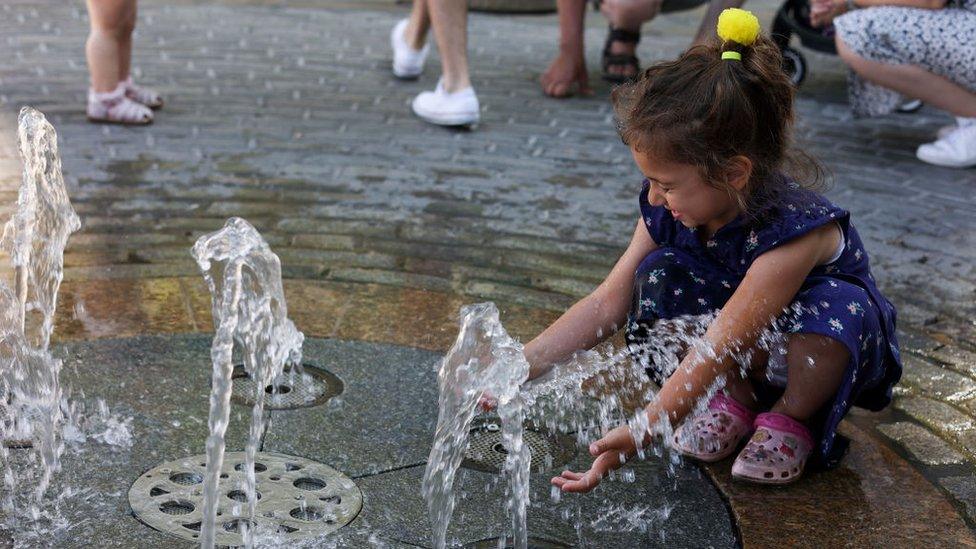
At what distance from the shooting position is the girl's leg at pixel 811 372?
7.73ft

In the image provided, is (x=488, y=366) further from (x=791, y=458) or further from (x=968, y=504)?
(x=968, y=504)

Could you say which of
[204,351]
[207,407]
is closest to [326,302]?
[204,351]

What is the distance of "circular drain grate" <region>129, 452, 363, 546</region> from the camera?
212cm

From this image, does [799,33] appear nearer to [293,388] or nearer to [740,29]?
[740,29]

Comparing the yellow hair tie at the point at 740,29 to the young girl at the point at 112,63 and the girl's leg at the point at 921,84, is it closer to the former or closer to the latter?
the girl's leg at the point at 921,84

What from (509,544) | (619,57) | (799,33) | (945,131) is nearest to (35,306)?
(509,544)

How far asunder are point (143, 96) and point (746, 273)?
3.74m

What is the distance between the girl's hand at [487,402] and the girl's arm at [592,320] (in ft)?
0.42

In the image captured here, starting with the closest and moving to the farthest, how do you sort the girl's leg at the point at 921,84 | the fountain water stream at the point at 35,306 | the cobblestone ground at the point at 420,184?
the fountain water stream at the point at 35,306, the cobblestone ground at the point at 420,184, the girl's leg at the point at 921,84

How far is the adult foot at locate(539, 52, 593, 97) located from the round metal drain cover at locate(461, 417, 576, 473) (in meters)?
3.78

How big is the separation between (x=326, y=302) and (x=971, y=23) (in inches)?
120

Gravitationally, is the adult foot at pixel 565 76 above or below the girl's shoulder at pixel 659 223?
below

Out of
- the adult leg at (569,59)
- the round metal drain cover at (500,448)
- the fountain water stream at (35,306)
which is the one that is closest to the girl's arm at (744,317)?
the round metal drain cover at (500,448)

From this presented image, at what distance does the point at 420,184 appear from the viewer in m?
4.50
